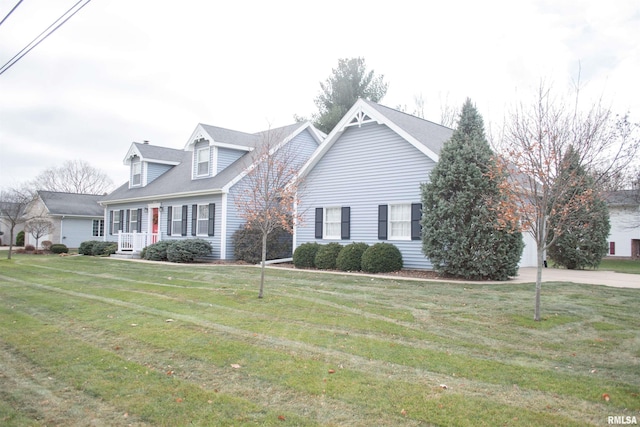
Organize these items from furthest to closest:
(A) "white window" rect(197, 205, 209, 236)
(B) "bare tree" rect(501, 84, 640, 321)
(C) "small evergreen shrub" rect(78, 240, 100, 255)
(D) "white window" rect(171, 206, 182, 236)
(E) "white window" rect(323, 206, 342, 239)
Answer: (C) "small evergreen shrub" rect(78, 240, 100, 255), (D) "white window" rect(171, 206, 182, 236), (A) "white window" rect(197, 205, 209, 236), (E) "white window" rect(323, 206, 342, 239), (B) "bare tree" rect(501, 84, 640, 321)

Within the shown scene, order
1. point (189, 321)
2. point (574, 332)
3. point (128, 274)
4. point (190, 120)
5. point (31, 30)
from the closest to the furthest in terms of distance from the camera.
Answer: point (574, 332)
point (189, 321)
point (31, 30)
point (128, 274)
point (190, 120)

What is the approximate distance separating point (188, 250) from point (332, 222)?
6.84m

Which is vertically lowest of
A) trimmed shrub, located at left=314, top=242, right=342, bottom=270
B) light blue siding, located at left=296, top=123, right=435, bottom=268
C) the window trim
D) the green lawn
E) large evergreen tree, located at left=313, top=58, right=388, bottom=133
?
the green lawn

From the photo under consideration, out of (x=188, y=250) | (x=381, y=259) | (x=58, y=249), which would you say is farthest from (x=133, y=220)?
(x=381, y=259)

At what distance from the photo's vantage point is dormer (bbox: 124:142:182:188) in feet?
95.6

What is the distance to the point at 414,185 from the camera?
16219 millimetres

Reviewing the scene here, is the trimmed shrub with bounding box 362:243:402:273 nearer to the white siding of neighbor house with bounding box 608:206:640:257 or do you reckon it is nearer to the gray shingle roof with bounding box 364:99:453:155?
the gray shingle roof with bounding box 364:99:453:155

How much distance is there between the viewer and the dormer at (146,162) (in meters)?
29.1

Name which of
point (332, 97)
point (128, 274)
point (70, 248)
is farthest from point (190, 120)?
point (128, 274)

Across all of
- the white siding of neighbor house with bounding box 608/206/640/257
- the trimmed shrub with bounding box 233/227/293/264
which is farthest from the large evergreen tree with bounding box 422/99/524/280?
the white siding of neighbor house with bounding box 608/206/640/257

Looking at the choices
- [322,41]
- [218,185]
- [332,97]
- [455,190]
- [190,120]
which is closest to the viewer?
[322,41]

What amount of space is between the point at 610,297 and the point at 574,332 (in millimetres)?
3569

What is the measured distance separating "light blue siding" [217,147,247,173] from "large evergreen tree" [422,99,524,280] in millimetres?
12745

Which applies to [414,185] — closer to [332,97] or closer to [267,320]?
[267,320]
